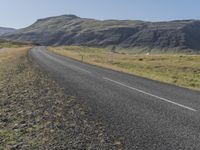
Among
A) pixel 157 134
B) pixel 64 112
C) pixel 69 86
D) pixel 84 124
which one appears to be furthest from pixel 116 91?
pixel 157 134

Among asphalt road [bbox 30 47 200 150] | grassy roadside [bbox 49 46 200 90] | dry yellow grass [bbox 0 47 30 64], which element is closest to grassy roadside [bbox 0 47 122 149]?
asphalt road [bbox 30 47 200 150]

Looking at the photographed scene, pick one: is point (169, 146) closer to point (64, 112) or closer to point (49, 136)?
point (49, 136)

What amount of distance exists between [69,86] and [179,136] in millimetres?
11007

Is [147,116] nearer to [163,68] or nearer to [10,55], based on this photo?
[163,68]

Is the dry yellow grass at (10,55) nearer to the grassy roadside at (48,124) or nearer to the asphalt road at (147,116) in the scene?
the grassy roadside at (48,124)

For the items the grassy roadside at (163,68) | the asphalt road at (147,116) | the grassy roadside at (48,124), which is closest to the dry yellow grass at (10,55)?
the grassy roadside at (163,68)

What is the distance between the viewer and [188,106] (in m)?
12.5

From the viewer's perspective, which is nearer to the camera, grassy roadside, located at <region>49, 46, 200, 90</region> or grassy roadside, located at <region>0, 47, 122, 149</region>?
grassy roadside, located at <region>0, 47, 122, 149</region>

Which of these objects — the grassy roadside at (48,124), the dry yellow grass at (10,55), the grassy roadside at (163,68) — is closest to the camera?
the grassy roadside at (48,124)

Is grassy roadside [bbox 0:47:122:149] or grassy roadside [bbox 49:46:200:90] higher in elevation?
grassy roadside [bbox 0:47:122:149]

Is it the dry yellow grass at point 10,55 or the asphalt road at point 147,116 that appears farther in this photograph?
the dry yellow grass at point 10,55

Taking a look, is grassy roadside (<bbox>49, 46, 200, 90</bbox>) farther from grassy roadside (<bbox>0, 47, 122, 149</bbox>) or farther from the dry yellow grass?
grassy roadside (<bbox>0, 47, 122, 149</bbox>)

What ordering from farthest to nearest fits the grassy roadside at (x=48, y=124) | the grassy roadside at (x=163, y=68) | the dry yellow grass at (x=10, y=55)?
the dry yellow grass at (x=10, y=55), the grassy roadside at (x=163, y=68), the grassy roadside at (x=48, y=124)

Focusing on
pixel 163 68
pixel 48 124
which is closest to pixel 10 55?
pixel 163 68
